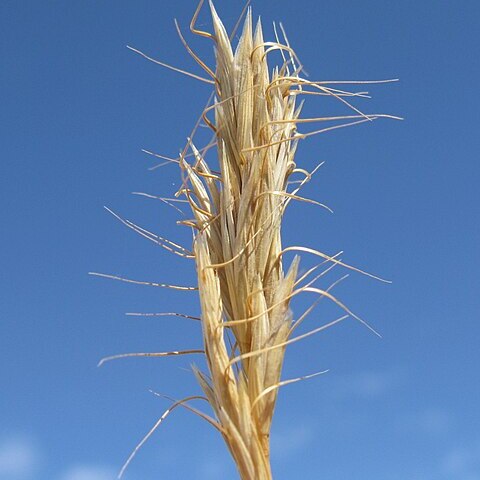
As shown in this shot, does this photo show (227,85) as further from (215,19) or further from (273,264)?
(273,264)

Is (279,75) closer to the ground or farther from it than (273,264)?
farther from it

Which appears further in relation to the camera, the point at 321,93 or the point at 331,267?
the point at 321,93

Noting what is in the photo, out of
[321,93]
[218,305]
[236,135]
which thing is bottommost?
[218,305]

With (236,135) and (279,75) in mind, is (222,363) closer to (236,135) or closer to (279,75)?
(236,135)

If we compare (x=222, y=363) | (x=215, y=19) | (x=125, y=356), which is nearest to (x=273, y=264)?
(x=222, y=363)

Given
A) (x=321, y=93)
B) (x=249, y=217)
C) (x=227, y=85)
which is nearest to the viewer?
(x=249, y=217)

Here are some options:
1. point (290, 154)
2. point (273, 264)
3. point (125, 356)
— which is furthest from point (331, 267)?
point (125, 356)

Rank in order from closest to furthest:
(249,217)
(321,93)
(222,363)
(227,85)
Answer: (222,363) < (249,217) < (227,85) < (321,93)
